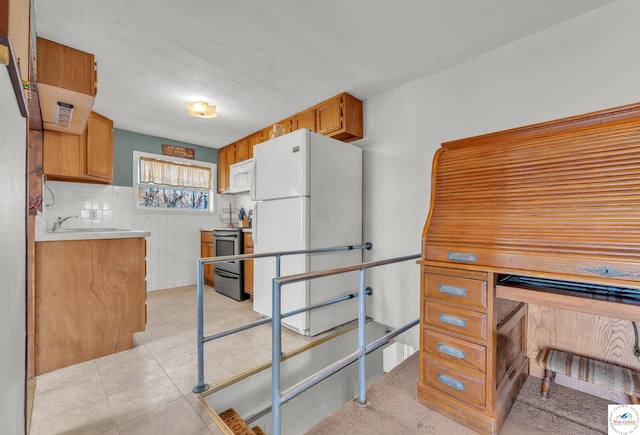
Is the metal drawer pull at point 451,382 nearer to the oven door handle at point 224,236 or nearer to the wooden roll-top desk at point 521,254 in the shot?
the wooden roll-top desk at point 521,254

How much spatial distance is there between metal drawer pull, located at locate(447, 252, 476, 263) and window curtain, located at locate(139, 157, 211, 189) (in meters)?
4.28

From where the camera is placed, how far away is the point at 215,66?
235 centimetres

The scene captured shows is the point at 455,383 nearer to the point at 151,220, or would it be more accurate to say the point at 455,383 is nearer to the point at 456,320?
the point at 456,320

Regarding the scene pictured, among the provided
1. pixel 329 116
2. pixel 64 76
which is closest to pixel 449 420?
pixel 329 116

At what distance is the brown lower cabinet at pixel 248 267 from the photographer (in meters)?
3.54

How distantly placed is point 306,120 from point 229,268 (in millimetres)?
2197

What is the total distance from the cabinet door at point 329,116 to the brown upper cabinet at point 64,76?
196 centimetres

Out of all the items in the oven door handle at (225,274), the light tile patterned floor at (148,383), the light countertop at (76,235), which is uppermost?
the light countertop at (76,235)

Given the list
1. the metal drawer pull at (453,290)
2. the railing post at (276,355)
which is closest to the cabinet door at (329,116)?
the metal drawer pull at (453,290)

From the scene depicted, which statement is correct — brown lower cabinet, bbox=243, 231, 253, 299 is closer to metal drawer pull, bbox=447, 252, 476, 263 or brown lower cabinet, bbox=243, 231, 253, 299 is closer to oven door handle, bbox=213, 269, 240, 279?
oven door handle, bbox=213, 269, 240, 279

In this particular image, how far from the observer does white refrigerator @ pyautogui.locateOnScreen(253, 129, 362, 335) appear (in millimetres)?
2465

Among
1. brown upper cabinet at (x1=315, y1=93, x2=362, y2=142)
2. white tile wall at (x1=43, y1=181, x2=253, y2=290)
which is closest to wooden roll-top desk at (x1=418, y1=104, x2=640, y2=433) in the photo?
brown upper cabinet at (x1=315, y1=93, x2=362, y2=142)

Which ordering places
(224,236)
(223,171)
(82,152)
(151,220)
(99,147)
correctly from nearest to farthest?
(82,152)
(99,147)
(224,236)
(151,220)
(223,171)

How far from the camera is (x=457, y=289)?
1446mm
